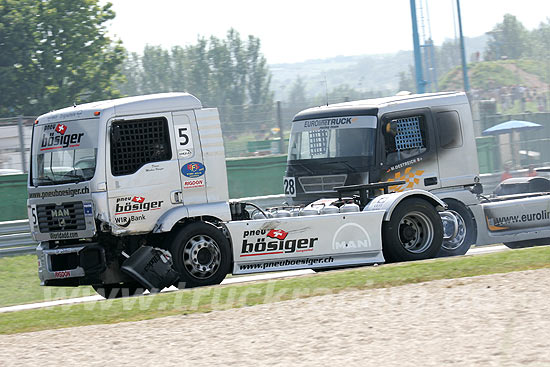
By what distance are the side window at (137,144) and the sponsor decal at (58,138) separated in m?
0.49

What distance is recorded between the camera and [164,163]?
1117 cm

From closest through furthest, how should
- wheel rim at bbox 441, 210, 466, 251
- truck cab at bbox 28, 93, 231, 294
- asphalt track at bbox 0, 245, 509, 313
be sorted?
truck cab at bbox 28, 93, 231, 294, asphalt track at bbox 0, 245, 509, 313, wheel rim at bbox 441, 210, 466, 251

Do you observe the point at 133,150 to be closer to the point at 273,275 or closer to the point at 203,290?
the point at 203,290

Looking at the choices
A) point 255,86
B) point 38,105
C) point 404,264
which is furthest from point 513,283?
point 255,86

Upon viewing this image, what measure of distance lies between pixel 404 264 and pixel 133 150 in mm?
3730

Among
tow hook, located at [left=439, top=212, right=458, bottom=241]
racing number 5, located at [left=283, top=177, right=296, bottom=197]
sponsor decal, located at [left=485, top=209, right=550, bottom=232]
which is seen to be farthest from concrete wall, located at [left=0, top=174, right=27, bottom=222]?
sponsor decal, located at [left=485, top=209, right=550, bottom=232]

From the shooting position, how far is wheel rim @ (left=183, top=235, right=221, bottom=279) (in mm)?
Result: 11203

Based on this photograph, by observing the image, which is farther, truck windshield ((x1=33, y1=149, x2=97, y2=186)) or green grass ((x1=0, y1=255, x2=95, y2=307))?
green grass ((x1=0, y1=255, x2=95, y2=307))

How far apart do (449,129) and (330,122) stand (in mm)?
1803

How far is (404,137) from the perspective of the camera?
1292 cm

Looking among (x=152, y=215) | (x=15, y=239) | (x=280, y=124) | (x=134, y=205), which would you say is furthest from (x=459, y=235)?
(x=15, y=239)

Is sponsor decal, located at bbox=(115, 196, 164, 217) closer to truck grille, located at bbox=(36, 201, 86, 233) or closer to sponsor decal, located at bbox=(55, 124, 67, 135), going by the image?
truck grille, located at bbox=(36, 201, 86, 233)

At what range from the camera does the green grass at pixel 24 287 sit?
13.2 m

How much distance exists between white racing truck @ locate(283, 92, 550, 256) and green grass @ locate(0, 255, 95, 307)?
3808 millimetres
